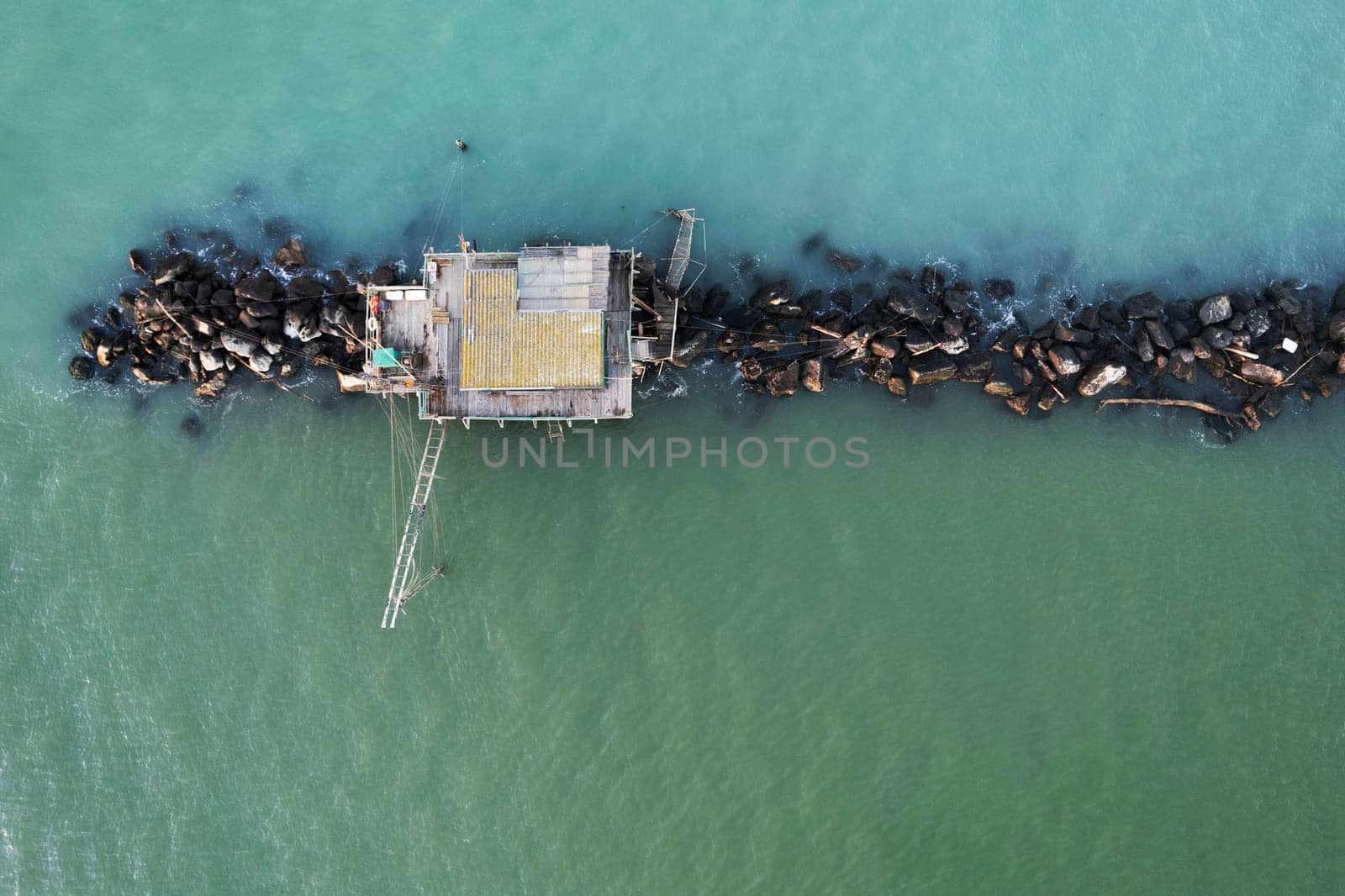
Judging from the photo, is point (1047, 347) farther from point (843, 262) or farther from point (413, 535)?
point (413, 535)

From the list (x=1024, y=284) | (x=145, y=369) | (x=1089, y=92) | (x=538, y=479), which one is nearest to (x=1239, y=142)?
(x=1089, y=92)

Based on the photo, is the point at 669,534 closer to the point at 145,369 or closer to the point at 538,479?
the point at 538,479

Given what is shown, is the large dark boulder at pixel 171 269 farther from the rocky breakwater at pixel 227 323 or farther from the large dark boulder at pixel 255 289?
the large dark boulder at pixel 255 289

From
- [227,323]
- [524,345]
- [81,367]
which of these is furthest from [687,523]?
[81,367]

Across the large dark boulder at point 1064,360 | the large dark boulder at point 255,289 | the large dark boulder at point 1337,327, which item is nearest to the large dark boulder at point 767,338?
the large dark boulder at point 1064,360

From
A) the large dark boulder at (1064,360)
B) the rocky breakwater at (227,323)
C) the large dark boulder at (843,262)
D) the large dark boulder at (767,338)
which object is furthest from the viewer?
the large dark boulder at (843,262)

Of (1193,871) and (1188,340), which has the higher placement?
(1188,340)
